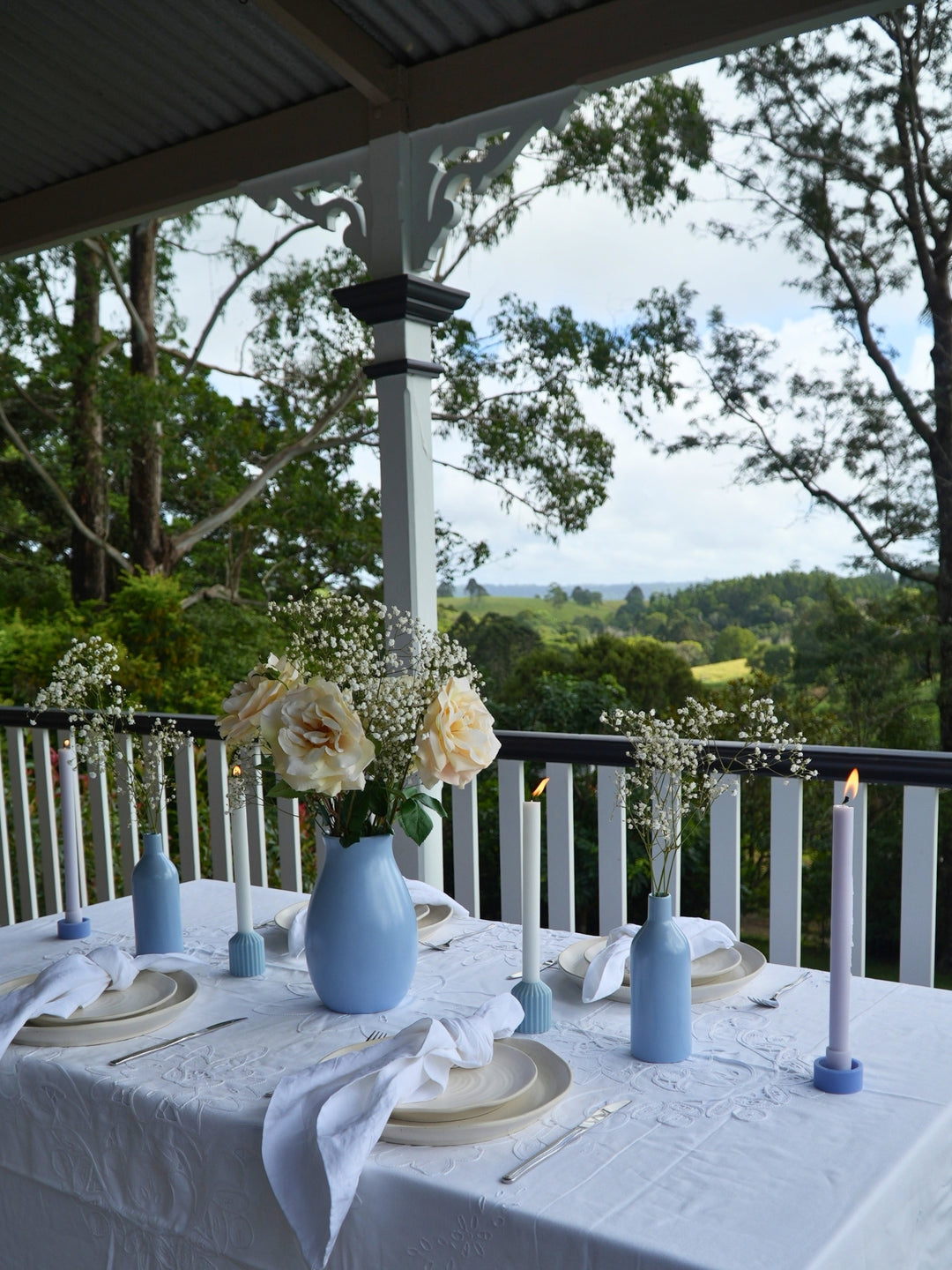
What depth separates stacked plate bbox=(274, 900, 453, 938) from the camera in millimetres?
1758

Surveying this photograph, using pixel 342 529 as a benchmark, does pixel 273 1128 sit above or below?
below

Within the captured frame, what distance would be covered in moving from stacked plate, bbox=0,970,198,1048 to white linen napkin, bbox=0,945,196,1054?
11 millimetres

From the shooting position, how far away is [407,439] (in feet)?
9.29

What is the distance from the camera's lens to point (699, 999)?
143 centimetres

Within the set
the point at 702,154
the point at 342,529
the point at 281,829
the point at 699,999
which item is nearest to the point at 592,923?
the point at 342,529

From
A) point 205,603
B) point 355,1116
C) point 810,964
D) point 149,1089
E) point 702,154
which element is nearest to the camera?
point 355,1116

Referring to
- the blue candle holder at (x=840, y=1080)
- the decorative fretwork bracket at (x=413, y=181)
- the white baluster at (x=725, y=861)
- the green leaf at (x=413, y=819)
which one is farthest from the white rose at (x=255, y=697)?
the decorative fretwork bracket at (x=413, y=181)

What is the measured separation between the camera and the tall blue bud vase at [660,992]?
124cm

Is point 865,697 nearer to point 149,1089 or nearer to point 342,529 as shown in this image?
point 342,529

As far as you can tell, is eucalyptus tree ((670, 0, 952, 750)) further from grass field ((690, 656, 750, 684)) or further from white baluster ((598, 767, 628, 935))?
white baluster ((598, 767, 628, 935))

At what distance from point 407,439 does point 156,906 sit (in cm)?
150

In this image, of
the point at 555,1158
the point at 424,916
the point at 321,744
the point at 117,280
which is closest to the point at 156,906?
the point at 424,916

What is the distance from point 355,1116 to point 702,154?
25.3 ft

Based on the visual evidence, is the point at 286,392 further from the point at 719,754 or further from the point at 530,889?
the point at 530,889
